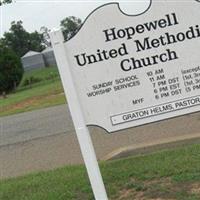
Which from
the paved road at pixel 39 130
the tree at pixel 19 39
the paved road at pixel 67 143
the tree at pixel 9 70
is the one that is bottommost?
the paved road at pixel 67 143

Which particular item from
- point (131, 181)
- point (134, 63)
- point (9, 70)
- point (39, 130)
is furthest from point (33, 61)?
point (134, 63)

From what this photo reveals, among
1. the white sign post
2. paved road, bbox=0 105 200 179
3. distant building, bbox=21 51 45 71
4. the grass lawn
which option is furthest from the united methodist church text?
distant building, bbox=21 51 45 71

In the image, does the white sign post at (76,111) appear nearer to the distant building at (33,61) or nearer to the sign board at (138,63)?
the sign board at (138,63)

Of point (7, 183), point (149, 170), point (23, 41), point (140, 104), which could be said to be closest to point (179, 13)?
point (140, 104)

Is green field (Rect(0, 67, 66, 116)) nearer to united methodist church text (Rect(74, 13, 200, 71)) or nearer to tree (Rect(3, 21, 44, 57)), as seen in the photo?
united methodist church text (Rect(74, 13, 200, 71))

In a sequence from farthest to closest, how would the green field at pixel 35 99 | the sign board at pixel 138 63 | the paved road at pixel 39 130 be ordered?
the green field at pixel 35 99 < the paved road at pixel 39 130 < the sign board at pixel 138 63

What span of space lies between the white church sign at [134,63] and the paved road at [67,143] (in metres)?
3.35

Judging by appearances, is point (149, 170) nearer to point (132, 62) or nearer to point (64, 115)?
point (132, 62)

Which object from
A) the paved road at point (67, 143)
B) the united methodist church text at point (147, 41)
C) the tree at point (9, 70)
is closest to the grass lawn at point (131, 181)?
the paved road at point (67, 143)

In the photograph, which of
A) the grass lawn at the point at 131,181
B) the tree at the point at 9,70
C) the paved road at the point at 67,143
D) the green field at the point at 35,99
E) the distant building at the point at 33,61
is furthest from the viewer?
the distant building at the point at 33,61

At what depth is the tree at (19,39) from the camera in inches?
3312

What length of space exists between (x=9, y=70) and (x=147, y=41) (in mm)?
41643

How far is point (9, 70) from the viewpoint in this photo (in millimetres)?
45438

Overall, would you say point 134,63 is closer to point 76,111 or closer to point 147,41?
point 147,41
